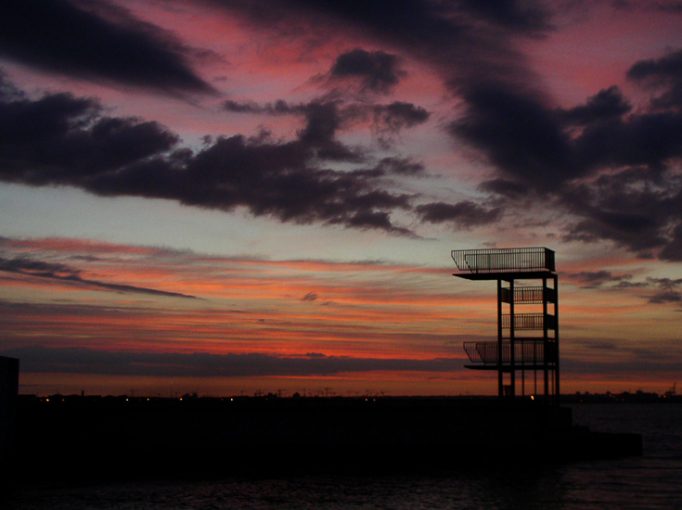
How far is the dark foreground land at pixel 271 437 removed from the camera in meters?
51.3

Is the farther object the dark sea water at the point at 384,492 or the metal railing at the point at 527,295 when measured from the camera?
the metal railing at the point at 527,295

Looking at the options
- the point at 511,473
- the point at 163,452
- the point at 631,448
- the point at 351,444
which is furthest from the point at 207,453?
the point at 631,448

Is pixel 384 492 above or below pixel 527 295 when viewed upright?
below

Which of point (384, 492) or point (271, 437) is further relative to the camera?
point (271, 437)

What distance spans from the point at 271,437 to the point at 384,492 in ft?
35.2

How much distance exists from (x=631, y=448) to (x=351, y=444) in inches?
935

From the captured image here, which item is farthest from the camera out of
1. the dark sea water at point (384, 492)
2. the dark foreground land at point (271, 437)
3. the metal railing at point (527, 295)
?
the metal railing at point (527, 295)

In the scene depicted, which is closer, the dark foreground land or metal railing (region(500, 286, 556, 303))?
the dark foreground land

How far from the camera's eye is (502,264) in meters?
61.6

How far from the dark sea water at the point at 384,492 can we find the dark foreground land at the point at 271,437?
3.49 metres

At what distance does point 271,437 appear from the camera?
180 ft

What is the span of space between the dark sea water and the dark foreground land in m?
3.49

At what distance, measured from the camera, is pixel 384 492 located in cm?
4578

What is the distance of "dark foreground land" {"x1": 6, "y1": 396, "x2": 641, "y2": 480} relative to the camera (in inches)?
2020
